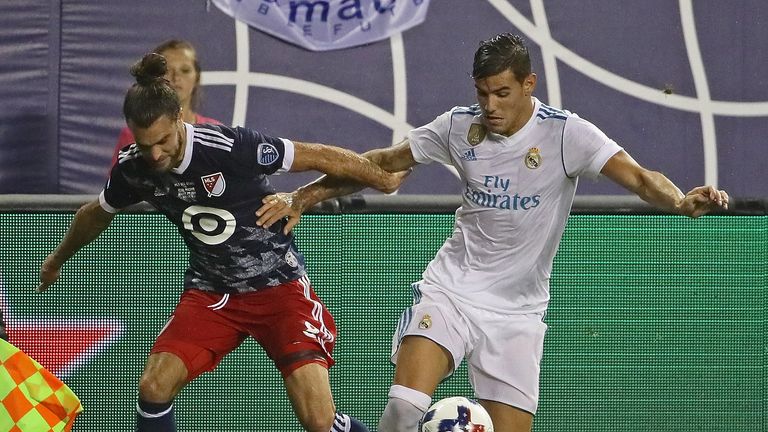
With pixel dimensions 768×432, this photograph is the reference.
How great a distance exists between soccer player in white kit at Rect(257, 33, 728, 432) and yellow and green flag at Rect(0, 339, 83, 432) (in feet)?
4.47

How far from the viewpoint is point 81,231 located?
545cm

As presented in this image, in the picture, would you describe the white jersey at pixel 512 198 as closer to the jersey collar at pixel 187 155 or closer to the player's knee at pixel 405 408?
the player's knee at pixel 405 408

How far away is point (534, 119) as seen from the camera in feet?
16.6

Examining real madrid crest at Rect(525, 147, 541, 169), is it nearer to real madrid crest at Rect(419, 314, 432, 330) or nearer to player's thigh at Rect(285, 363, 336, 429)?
real madrid crest at Rect(419, 314, 432, 330)

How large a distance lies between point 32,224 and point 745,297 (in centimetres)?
381

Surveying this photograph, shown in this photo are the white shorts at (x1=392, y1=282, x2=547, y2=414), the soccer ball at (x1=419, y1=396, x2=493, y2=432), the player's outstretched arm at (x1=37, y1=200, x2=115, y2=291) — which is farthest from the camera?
the player's outstretched arm at (x1=37, y1=200, x2=115, y2=291)

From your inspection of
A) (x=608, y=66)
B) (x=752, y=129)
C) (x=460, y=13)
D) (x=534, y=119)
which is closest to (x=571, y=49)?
(x=608, y=66)

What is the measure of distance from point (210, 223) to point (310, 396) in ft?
2.77

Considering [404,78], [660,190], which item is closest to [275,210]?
[660,190]

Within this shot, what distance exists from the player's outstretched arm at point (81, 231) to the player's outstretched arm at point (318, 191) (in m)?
0.75

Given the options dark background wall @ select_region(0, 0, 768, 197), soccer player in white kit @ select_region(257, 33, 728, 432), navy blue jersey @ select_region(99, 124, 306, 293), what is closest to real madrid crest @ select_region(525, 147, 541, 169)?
soccer player in white kit @ select_region(257, 33, 728, 432)

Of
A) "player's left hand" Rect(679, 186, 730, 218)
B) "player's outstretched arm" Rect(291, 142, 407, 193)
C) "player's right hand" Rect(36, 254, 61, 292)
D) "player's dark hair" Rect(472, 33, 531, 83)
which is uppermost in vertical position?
"player's dark hair" Rect(472, 33, 531, 83)

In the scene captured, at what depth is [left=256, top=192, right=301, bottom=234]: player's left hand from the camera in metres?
5.18

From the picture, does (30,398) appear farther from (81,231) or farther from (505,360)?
(505,360)
